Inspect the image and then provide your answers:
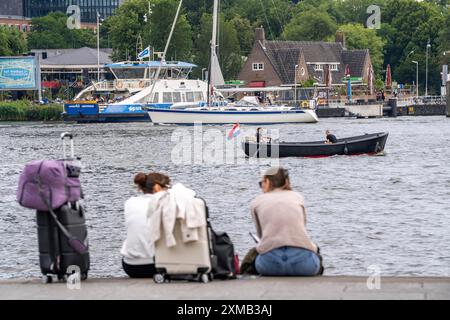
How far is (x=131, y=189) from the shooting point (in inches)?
1769

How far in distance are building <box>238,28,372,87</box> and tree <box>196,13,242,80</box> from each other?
5.50 feet

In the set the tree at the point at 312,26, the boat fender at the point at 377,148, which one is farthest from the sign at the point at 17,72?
the boat fender at the point at 377,148

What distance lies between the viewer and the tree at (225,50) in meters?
146

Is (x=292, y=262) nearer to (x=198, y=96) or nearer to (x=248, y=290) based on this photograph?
(x=248, y=290)

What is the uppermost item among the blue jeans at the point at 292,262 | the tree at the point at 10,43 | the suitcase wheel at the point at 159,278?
the tree at the point at 10,43

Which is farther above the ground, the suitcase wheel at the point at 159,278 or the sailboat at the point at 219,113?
the suitcase wheel at the point at 159,278

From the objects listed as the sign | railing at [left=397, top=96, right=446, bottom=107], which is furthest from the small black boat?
the sign

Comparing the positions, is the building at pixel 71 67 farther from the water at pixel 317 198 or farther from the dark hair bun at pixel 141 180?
the dark hair bun at pixel 141 180

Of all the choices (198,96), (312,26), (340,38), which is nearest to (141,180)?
(198,96)

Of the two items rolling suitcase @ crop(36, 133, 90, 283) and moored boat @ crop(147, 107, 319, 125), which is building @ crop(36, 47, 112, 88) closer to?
moored boat @ crop(147, 107, 319, 125)

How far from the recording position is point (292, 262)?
625 inches

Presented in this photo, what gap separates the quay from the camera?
46.4 ft

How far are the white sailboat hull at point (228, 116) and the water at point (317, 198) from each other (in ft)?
55.7
